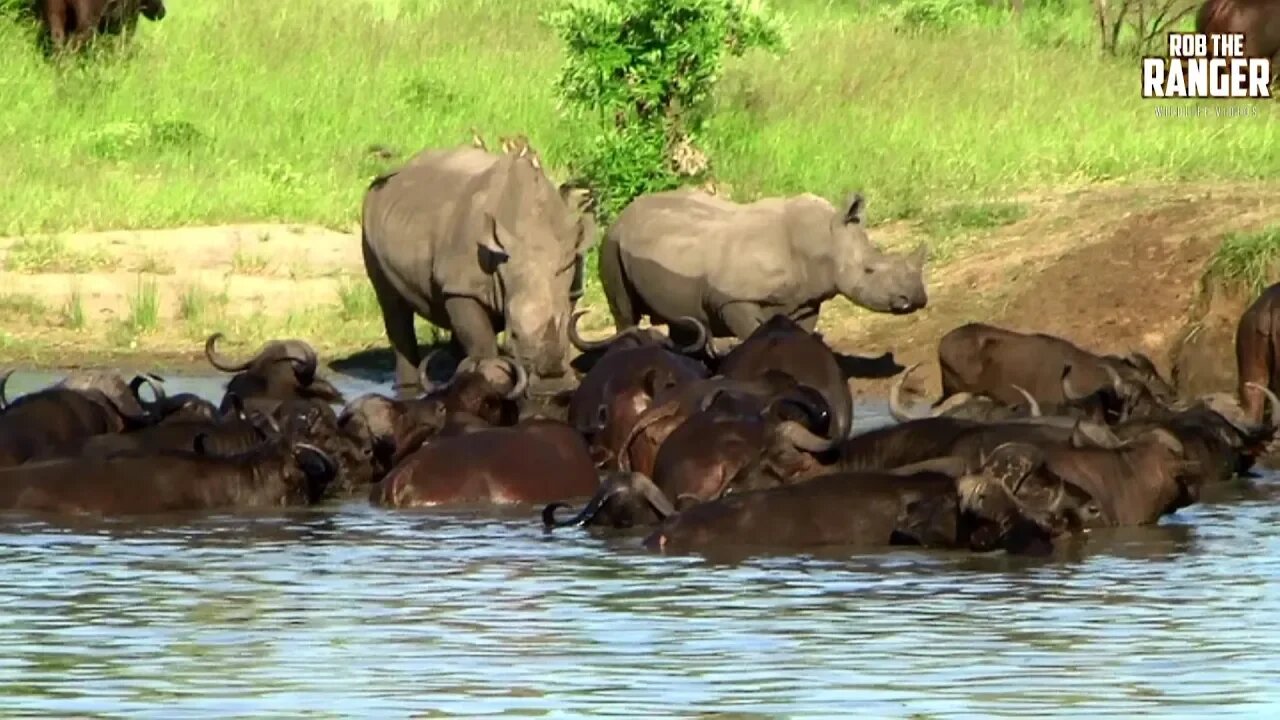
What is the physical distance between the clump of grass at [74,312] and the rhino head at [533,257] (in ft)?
12.0

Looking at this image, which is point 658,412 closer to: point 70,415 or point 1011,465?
point 1011,465

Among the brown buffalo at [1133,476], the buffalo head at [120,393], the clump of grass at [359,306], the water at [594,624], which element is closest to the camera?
the water at [594,624]

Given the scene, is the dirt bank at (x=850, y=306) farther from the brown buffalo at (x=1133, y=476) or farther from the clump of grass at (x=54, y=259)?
the brown buffalo at (x=1133, y=476)

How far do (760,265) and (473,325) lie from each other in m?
1.89

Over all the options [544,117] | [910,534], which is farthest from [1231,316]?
[544,117]

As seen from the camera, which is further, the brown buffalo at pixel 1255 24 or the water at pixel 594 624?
the brown buffalo at pixel 1255 24

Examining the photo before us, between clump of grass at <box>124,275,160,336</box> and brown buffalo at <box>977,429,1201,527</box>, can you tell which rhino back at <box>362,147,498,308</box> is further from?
brown buffalo at <box>977,429,1201,527</box>

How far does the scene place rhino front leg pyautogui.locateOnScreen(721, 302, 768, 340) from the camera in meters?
18.8

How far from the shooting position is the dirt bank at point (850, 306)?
19.3 meters

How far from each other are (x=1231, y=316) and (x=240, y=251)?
7326 mm

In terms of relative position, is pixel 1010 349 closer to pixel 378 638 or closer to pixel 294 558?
pixel 294 558

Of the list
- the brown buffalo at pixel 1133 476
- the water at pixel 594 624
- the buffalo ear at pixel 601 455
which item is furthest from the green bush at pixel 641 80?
the brown buffalo at pixel 1133 476

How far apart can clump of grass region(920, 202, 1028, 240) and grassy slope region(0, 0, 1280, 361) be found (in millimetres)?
23

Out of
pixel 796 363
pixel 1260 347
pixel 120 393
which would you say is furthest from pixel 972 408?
pixel 120 393
